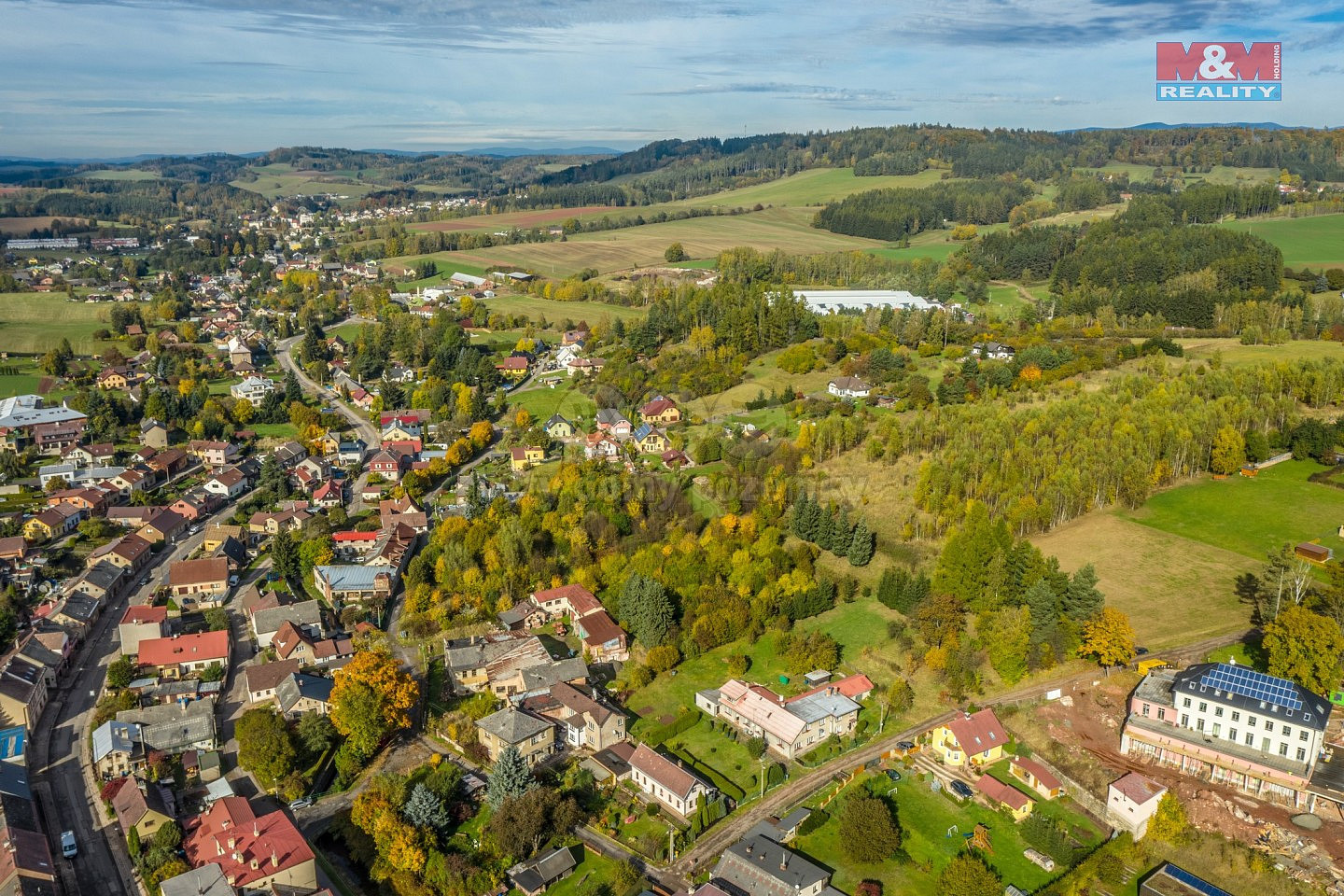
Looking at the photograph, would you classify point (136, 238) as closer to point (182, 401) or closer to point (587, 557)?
point (182, 401)

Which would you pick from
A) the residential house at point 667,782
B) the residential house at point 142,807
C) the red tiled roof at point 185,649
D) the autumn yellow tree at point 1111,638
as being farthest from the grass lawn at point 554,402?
the residential house at point 142,807

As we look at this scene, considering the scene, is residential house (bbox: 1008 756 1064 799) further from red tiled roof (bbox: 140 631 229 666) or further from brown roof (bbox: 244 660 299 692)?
red tiled roof (bbox: 140 631 229 666)

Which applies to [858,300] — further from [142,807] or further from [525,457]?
[142,807]

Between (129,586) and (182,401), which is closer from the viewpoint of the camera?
(129,586)

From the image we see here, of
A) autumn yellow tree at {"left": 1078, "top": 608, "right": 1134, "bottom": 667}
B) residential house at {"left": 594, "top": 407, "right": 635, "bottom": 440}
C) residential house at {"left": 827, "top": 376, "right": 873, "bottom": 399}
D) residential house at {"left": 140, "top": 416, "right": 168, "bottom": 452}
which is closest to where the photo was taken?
autumn yellow tree at {"left": 1078, "top": 608, "right": 1134, "bottom": 667}

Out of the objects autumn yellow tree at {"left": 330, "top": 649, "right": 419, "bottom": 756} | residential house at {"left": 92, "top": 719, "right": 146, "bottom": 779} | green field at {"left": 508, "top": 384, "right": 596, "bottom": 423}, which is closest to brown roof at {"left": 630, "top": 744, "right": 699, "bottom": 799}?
autumn yellow tree at {"left": 330, "top": 649, "right": 419, "bottom": 756}

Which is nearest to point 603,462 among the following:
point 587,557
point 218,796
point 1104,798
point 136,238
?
point 587,557

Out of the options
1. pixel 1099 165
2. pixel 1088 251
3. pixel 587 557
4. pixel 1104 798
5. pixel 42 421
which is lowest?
pixel 1104 798
